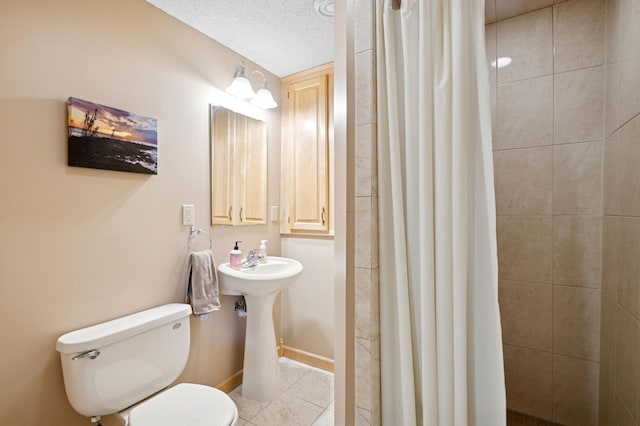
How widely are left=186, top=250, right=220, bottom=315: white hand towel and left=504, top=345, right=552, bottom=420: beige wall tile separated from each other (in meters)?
1.73

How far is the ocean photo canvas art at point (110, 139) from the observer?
1.31m

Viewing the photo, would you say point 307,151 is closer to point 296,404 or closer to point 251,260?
point 251,260

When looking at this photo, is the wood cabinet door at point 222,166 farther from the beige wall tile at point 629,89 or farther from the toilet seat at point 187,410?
the beige wall tile at point 629,89

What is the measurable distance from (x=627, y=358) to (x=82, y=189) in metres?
2.30

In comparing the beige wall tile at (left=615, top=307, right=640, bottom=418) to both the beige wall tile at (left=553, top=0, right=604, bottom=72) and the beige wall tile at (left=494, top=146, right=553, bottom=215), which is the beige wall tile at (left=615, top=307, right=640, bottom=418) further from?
the beige wall tile at (left=553, top=0, right=604, bottom=72)

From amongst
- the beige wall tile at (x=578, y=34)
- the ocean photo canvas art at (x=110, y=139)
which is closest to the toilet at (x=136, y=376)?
the ocean photo canvas art at (x=110, y=139)

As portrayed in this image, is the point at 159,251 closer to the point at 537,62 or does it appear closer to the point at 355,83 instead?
the point at 355,83

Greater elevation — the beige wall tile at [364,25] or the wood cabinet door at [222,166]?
the beige wall tile at [364,25]

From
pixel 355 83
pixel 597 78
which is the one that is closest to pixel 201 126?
pixel 355 83

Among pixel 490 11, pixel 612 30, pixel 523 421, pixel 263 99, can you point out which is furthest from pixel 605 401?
pixel 263 99

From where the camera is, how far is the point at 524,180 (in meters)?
1.65

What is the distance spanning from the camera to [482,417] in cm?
86

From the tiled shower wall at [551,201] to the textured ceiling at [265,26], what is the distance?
100 cm

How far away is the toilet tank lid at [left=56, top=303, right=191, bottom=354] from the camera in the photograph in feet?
3.92
